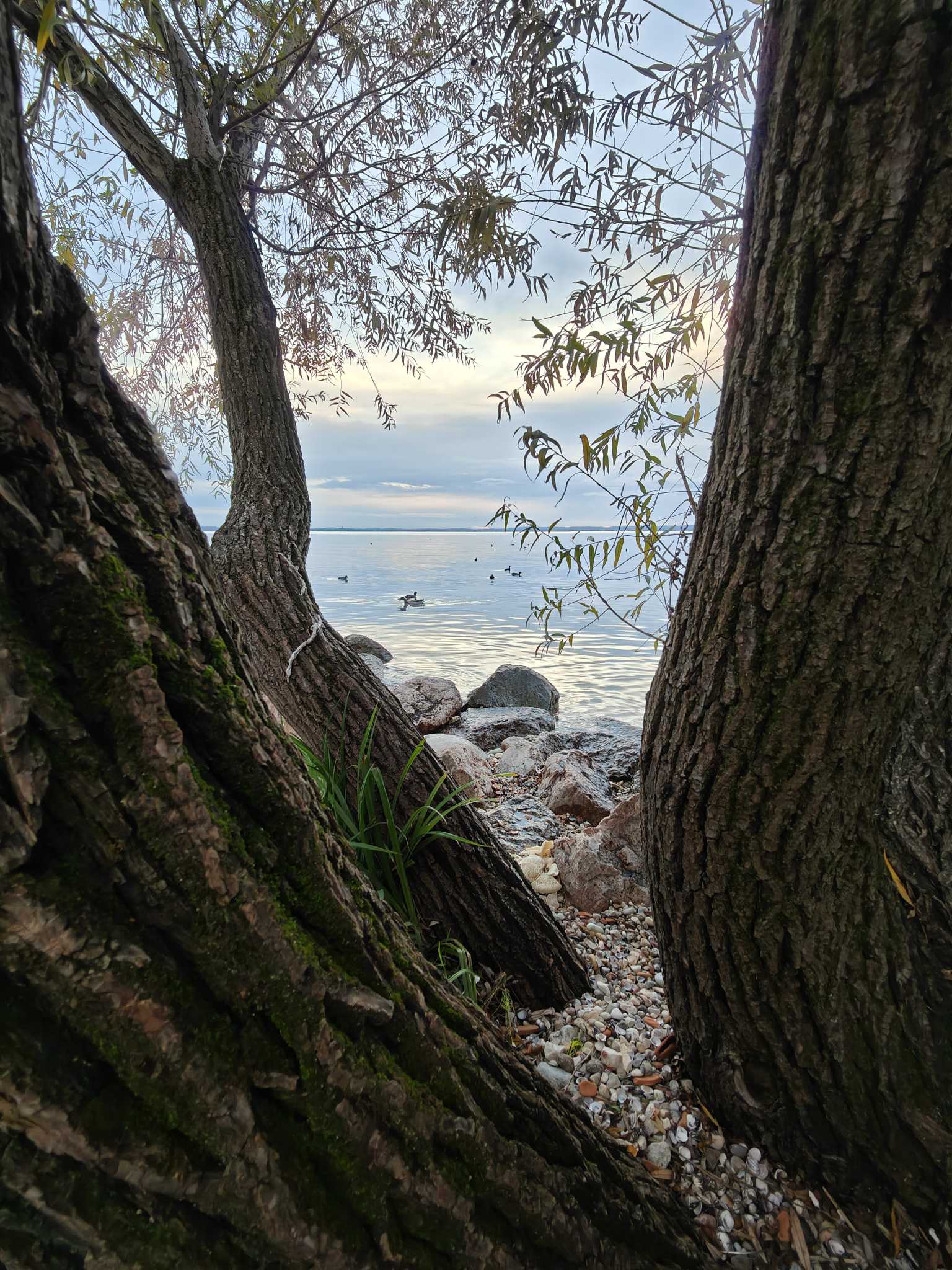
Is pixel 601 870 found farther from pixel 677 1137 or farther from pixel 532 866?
pixel 677 1137

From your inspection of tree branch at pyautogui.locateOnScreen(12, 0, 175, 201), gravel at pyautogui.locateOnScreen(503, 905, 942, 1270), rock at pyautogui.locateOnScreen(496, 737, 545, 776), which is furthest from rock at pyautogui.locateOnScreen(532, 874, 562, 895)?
tree branch at pyautogui.locateOnScreen(12, 0, 175, 201)

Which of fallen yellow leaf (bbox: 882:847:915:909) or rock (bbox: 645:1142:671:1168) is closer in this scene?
fallen yellow leaf (bbox: 882:847:915:909)

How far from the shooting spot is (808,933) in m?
1.15

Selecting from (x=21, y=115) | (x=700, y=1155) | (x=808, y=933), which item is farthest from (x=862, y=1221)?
(x=21, y=115)

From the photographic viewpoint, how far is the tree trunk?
176cm

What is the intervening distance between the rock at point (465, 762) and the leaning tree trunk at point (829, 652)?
5.89 ft

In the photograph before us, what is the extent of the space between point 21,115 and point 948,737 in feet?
5.15

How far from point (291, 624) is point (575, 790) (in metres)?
1.74

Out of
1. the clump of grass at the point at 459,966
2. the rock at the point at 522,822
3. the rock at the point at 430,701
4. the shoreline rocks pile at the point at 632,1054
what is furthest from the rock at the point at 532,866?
the rock at the point at 430,701

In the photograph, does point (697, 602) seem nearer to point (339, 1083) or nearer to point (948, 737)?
point (948, 737)

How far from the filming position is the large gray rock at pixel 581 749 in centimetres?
395

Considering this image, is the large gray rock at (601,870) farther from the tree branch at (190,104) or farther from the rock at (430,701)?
the rock at (430,701)

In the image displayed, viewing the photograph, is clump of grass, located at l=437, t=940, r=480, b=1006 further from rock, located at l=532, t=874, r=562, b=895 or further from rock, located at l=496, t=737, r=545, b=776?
rock, located at l=496, t=737, r=545, b=776

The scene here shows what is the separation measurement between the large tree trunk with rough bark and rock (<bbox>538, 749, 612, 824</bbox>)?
1.23 m
